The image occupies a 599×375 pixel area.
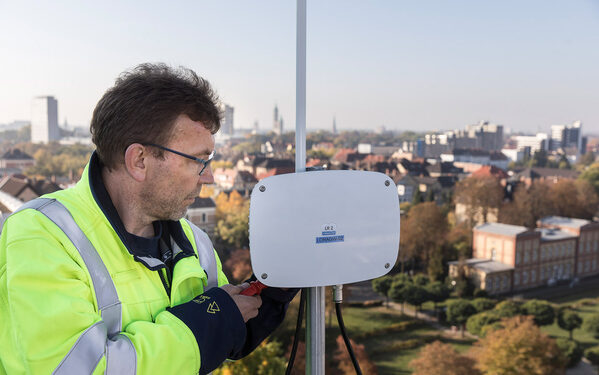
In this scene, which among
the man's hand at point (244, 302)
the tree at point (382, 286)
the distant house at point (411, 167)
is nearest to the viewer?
the man's hand at point (244, 302)

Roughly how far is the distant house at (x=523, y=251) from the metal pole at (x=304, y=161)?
19.9 meters

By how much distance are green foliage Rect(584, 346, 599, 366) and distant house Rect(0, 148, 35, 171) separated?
2114cm

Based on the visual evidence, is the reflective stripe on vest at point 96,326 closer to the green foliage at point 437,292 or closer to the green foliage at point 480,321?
the green foliage at point 437,292

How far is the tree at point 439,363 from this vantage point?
57.5 feet

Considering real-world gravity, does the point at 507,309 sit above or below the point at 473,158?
below

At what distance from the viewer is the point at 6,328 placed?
0.71 metres

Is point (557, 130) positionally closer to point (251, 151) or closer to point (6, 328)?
point (251, 151)

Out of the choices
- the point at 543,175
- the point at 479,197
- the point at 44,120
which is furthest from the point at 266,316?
the point at 543,175

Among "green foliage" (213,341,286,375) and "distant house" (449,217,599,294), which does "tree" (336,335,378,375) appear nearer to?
"distant house" (449,217,599,294)

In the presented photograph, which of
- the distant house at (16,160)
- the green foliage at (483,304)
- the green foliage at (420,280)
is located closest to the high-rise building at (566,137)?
the green foliage at (483,304)

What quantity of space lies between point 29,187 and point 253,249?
17.0m

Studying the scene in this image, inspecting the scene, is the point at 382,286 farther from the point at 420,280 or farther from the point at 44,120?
the point at 44,120

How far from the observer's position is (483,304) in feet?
63.1

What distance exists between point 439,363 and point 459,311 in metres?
2.15
